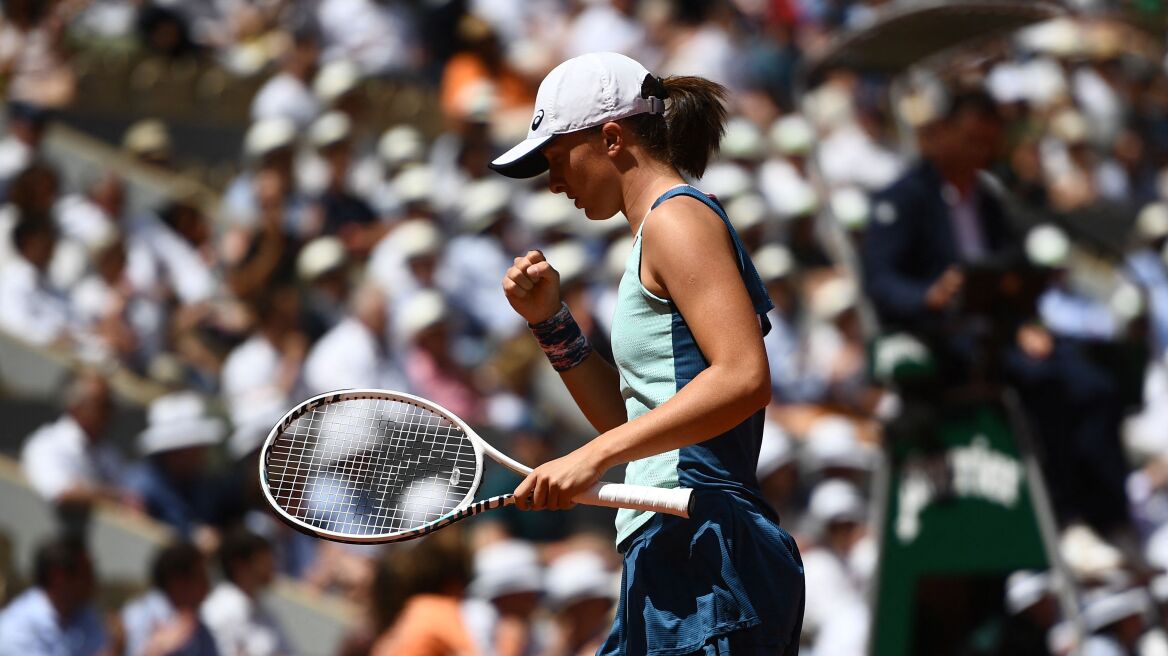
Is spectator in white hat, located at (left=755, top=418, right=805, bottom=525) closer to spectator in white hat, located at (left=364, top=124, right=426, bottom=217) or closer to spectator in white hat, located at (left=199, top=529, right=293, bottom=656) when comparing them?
spectator in white hat, located at (left=199, top=529, right=293, bottom=656)

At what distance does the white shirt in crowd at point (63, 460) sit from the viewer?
772 centimetres

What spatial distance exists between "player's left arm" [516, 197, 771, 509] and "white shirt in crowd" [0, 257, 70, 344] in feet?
21.2

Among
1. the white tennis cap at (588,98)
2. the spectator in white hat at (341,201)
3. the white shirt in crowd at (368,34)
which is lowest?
the white tennis cap at (588,98)

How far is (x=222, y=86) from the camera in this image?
1160 centimetres

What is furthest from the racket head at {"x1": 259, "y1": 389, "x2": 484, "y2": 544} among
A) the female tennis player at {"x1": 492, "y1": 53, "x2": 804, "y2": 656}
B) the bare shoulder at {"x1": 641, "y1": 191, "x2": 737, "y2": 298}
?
the bare shoulder at {"x1": 641, "y1": 191, "x2": 737, "y2": 298}

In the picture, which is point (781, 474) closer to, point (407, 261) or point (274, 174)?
point (407, 261)

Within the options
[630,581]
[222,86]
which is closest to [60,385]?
[222,86]

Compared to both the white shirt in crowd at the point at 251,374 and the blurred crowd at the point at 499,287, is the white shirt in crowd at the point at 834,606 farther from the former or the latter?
the white shirt in crowd at the point at 251,374

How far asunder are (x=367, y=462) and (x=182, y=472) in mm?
4365

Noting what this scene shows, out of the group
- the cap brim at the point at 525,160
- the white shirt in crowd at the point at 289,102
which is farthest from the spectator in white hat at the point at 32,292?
the cap brim at the point at 525,160

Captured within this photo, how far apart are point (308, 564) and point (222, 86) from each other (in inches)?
185

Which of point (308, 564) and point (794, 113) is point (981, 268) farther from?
point (794, 113)

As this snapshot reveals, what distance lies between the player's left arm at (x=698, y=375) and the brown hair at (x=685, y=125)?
25 cm

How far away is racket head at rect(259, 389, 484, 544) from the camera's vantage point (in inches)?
135
